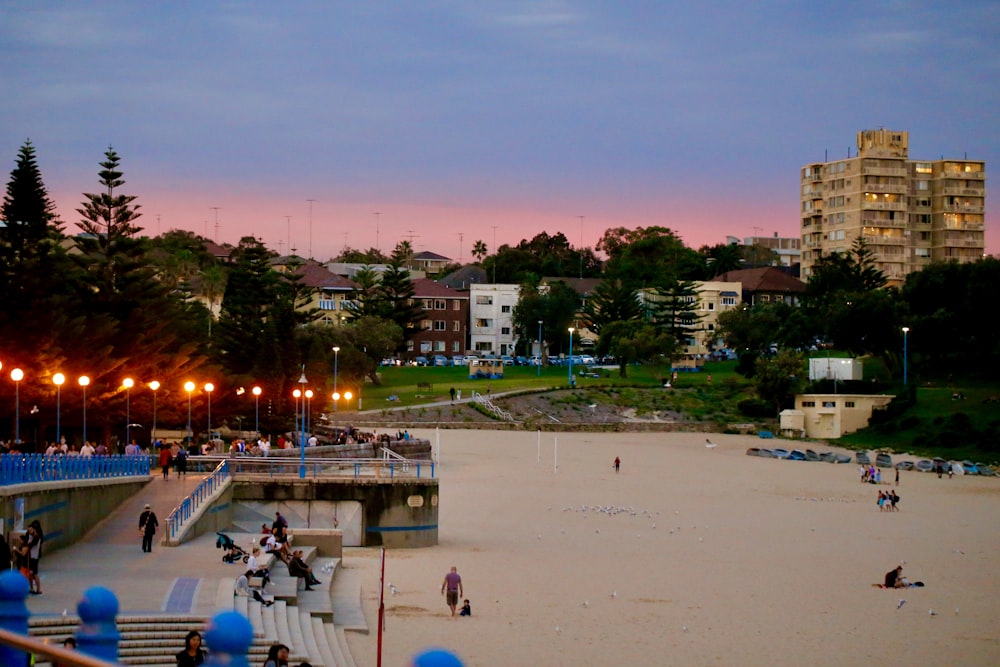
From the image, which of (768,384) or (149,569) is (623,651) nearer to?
(149,569)

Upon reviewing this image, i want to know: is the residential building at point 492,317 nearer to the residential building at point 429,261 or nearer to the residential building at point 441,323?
the residential building at point 441,323

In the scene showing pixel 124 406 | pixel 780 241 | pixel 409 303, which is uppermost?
pixel 780 241

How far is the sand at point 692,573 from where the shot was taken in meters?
16.3

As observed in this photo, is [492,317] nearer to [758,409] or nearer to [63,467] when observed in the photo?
[758,409]

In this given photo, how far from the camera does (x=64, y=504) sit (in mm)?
18891

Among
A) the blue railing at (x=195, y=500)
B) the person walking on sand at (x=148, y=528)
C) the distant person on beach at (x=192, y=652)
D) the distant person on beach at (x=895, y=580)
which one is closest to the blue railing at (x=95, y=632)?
the distant person on beach at (x=192, y=652)

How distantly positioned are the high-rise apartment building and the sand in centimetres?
6397

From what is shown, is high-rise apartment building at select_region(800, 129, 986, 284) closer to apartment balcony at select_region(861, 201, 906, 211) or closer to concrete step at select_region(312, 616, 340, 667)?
apartment balcony at select_region(861, 201, 906, 211)

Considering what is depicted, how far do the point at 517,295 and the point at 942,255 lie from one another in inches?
1424

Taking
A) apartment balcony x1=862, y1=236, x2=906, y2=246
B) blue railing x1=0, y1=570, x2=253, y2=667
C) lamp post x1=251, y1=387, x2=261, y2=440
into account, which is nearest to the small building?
lamp post x1=251, y1=387, x2=261, y2=440

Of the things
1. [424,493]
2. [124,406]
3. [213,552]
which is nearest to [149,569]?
[213,552]

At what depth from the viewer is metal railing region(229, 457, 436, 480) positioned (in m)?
24.2

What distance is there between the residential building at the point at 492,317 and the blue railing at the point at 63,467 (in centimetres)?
7127

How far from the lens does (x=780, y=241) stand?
143500 mm
